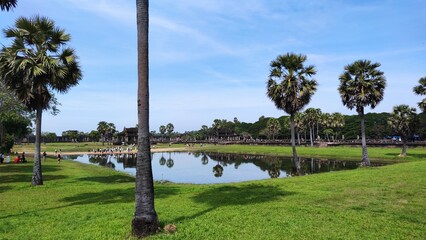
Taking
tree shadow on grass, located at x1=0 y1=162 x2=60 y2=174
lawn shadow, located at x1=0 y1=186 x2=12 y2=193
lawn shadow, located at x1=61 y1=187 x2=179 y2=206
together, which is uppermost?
tree shadow on grass, located at x1=0 y1=162 x2=60 y2=174

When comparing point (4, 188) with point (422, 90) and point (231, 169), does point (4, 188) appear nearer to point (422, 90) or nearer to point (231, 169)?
point (231, 169)

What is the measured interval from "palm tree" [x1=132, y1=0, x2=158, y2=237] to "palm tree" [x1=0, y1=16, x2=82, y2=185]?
1176cm

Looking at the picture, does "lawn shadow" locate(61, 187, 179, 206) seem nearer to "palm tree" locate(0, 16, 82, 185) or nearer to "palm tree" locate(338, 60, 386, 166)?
"palm tree" locate(0, 16, 82, 185)

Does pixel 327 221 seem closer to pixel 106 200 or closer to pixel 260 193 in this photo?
pixel 260 193

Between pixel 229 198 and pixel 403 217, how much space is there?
20.6ft

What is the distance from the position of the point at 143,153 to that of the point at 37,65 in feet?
43.6

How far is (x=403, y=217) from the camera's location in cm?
958

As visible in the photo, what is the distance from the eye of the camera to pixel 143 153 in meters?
8.99

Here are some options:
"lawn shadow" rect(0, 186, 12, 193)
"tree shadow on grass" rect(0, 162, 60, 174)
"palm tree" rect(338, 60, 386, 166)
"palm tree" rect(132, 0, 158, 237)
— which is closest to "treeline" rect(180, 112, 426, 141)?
"palm tree" rect(338, 60, 386, 166)

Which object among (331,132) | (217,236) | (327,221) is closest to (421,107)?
(327,221)

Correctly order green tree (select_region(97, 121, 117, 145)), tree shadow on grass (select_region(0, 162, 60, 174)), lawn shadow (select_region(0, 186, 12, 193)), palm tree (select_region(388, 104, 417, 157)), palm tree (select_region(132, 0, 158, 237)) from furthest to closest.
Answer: green tree (select_region(97, 121, 117, 145)), palm tree (select_region(388, 104, 417, 157)), tree shadow on grass (select_region(0, 162, 60, 174)), lawn shadow (select_region(0, 186, 12, 193)), palm tree (select_region(132, 0, 158, 237))

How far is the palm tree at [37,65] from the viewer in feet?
61.5

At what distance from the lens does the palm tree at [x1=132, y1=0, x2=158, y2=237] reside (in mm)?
8555

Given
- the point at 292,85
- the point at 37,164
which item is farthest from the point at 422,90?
the point at 37,164
